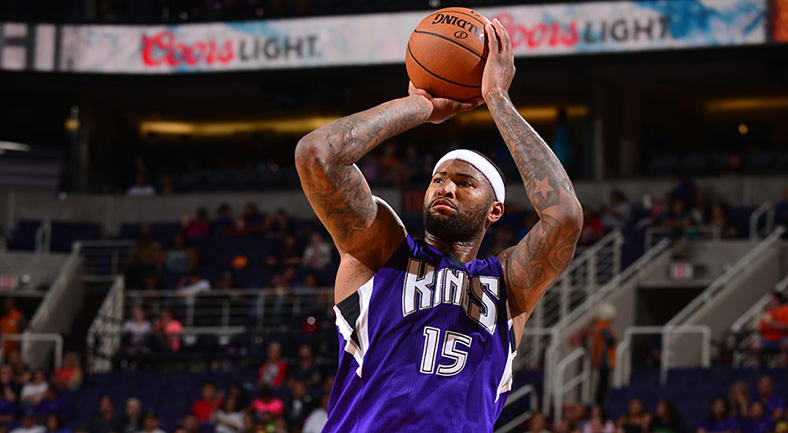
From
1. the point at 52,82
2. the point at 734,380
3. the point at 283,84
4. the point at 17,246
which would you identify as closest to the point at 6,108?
the point at 52,82

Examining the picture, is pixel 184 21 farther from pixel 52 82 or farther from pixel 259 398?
pixel 259 398

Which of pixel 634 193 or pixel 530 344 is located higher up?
pixel 634 193

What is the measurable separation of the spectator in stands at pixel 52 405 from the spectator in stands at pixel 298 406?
2.83 meters

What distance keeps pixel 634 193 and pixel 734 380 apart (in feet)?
22.6

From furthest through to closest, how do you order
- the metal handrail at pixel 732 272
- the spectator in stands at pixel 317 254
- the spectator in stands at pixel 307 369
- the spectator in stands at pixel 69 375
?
the spectator in stands at pixel 317 254, the metal handrail at pixel 732 272, the spectator in stands at pixel 69 375, the spectator in stands at pixel 307 369

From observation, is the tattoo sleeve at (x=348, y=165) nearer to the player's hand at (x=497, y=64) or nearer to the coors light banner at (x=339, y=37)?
the player's hand at (x=497, y=64)

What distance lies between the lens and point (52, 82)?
2030 centimetres

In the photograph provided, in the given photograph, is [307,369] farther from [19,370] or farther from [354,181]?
[354,181]

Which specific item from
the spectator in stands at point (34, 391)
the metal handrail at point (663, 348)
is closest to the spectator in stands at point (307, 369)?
the spectator in stands at point (34, 391)

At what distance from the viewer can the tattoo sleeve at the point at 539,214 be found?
128 inches

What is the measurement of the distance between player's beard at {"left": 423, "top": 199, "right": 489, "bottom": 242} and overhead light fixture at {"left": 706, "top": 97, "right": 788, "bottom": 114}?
19.2 metres

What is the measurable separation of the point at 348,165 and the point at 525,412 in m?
9.22

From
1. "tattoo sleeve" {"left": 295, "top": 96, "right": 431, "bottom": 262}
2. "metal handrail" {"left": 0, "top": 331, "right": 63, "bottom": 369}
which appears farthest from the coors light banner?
"tattoo sleeve" {"left": 295, "top": 96, "right": 431, "bottom": 262}

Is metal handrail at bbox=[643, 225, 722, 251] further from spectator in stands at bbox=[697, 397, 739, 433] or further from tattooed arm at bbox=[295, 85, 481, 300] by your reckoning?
tattooed arm at bbox=[295, 85, 481, 300]
